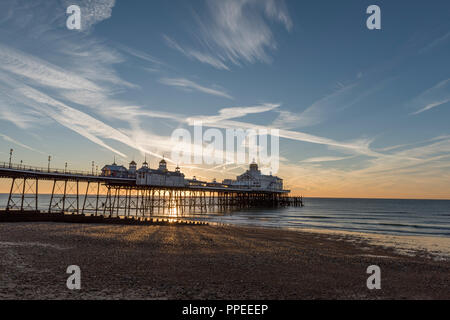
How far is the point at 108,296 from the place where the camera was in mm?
8516

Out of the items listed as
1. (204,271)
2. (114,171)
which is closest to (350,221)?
(204,271)

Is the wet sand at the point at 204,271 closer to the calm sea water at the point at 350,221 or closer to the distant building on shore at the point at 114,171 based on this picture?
the calm sea water at the point at 350,221

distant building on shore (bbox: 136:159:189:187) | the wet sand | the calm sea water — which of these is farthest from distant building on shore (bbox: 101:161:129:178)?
the wet sand

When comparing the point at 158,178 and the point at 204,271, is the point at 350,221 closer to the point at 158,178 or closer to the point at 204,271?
the point at 158,178

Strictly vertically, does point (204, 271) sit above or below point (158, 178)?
below

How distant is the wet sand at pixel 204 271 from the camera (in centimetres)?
913

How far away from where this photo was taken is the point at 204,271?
11773mm

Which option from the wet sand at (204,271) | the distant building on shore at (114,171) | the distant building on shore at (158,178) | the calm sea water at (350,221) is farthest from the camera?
the distant building on shore at (114,171)

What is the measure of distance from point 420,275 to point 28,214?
116 ft

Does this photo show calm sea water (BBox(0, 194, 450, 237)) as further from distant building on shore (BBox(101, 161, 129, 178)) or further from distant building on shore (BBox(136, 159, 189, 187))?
distant building on shore (BBox(101, 161, 129, 178))

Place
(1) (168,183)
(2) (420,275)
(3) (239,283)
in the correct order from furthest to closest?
(1) (168,183) → (2) (420,275) → (3) (239,283)

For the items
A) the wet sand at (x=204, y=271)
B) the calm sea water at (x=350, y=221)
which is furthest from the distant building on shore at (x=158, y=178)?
the wet sand at (x=204, y=271)
